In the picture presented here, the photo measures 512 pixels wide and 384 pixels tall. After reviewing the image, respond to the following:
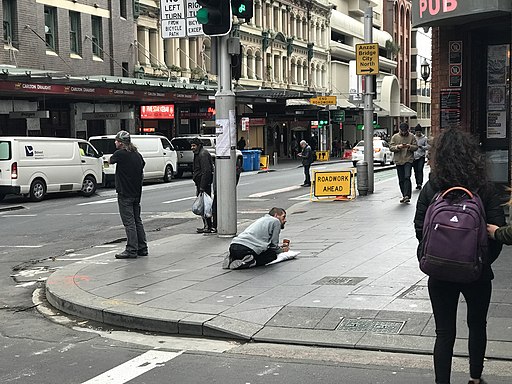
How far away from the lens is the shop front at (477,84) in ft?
42.0

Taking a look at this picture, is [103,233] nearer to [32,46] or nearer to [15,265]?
[15,265]

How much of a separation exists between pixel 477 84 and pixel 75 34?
2630cm

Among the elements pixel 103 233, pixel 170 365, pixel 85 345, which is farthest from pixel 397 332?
pixel 103 233

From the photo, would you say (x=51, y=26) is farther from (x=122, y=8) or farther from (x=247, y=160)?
(x=247, y=160)

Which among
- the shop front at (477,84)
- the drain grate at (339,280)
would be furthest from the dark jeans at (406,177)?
the drain grate at (339,280)

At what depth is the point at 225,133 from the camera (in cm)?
1252

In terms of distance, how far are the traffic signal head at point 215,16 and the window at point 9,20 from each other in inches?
852

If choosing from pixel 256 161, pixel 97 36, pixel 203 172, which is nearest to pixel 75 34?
pixel 97 36

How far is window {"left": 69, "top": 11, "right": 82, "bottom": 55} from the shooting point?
35281mm

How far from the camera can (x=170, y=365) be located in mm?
6129

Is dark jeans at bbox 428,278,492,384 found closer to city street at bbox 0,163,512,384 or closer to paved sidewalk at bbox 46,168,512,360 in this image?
city street at bbox 0,163,512,384

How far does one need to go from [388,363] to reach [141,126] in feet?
116

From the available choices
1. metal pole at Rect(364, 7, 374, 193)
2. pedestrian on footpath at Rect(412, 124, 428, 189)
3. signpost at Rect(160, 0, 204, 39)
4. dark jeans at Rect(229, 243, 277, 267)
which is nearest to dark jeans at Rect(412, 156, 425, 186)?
pedestrian on footpath at Rect(412, 124, 428, 189)

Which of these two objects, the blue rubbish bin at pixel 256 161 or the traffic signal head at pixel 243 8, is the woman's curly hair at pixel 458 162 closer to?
the traffic signal head at pixel 243 8
